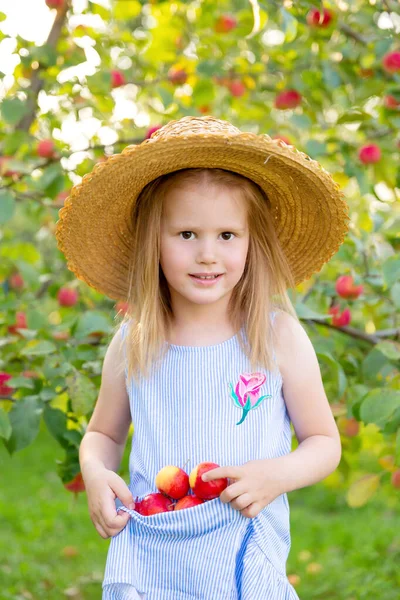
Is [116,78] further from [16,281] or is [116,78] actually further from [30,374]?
[30,374]

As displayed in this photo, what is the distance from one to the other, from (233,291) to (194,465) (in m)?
0.37

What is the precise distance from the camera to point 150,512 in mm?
1426

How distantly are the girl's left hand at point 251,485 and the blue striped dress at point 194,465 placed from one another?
0.11ft

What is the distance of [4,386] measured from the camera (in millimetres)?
2113

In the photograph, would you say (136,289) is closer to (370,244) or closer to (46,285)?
(370,244)

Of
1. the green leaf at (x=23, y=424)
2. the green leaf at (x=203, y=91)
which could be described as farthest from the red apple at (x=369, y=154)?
the green leaf at (x=23, y=424)

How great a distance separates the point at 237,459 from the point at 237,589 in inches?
8.7

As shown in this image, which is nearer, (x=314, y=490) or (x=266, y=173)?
(x=266, y=173)

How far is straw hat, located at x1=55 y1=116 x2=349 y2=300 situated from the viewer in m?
1.44

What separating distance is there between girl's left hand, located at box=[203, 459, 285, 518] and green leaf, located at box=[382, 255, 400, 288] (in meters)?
0.73

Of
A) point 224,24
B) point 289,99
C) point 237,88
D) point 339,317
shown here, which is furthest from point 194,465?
point 237,88

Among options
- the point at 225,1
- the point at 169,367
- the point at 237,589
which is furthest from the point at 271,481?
the point at 225,1

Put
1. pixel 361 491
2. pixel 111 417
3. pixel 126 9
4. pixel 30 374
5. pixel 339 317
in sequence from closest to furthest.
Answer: pixel 111 417, pixel 30 374, pixel 339 317, pixel 361 491, pixel 126 9

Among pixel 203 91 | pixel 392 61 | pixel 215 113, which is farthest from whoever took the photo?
pixel 215 113
